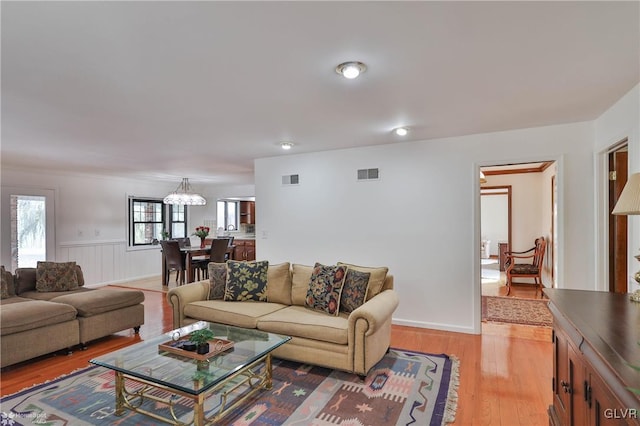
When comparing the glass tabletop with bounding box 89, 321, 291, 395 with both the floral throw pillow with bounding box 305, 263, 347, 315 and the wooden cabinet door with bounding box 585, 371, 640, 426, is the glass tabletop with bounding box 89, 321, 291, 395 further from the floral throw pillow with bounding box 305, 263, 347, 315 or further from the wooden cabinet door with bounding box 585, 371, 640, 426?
the wooden cabinet door with bounding box 585, 371, 640, 426

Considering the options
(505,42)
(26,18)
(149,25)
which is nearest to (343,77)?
(505,42)

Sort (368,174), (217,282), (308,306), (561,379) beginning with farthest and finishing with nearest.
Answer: (368,174)
(217,282)
(308,306)
(561,379)

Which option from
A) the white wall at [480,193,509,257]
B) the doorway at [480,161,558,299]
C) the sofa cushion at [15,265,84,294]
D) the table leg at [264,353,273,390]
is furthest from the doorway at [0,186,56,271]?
the white wall at [480,193,509,257]

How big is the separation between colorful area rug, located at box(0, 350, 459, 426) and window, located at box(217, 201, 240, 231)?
23.3 feet

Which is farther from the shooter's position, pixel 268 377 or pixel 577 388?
pixel 268 377

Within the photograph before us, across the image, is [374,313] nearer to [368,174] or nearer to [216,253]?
[368,174]

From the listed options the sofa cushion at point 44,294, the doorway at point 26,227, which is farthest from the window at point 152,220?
the sofa cushion at point 44,294

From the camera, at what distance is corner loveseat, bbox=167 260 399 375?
2.82m

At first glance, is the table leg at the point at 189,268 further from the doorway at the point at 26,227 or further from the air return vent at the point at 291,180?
the air return vent at the point at 291,180

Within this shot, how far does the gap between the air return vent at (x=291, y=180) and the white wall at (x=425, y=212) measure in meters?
0.06

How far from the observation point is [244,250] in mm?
9125

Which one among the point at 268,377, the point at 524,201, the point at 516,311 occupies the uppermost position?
the point at 524,201

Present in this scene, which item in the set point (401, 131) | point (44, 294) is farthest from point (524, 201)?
point (44, 294)

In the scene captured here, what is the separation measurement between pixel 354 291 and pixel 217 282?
1.59 meters
